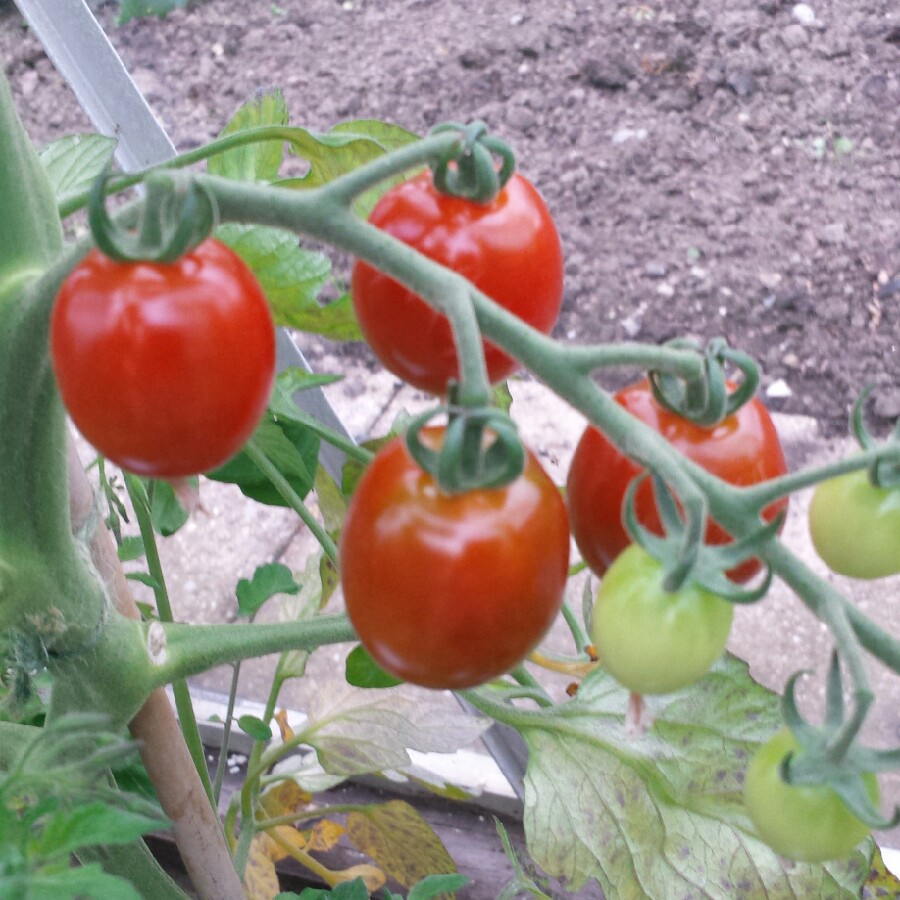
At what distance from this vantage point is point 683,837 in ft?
2.11

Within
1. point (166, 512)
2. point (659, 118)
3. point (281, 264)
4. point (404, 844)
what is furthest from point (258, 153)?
point (659, 118)

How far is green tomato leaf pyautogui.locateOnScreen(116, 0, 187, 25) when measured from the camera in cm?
246

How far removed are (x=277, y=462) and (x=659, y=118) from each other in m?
1.64

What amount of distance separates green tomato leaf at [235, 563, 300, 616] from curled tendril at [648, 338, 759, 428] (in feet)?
1.77

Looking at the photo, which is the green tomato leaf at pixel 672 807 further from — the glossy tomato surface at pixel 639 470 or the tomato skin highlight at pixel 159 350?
the tomato skin highlight at pixel 159 350

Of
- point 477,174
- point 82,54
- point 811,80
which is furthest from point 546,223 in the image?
point 811,80

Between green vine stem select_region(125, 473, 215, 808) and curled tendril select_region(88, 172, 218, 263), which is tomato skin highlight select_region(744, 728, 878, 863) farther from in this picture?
green vine stem select_region(125, 473, 215, 808)

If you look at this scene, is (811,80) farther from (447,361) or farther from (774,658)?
(447,361)

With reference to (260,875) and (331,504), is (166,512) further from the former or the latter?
(260,875)

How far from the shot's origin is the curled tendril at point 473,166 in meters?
0.41

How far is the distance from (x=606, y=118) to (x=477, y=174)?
1863 millimetres

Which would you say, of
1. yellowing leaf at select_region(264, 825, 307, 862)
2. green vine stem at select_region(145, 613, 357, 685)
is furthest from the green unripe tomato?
yellowing leaf at select_region(264, 825, 307, 862)

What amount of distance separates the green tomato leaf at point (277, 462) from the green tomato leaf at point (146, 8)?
2.02m

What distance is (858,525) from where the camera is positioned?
1.18ft
